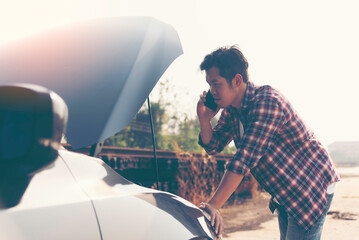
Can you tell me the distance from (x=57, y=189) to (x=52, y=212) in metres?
0.10

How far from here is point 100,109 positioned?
1843mm

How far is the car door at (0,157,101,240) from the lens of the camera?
40.2 inches

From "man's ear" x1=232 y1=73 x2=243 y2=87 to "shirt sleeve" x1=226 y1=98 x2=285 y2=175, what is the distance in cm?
30

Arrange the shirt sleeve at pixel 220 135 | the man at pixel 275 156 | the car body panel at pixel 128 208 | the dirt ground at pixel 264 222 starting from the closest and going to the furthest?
the car body panel at pixel 128 208 < the man at pixel 275 156 < the shirt sleeve at pixel 220 135 < the dirt ground at pixel 264 222

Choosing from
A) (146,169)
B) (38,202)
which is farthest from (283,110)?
(146,169)

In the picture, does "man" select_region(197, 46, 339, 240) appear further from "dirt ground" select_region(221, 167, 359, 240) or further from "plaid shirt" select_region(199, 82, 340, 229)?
"dirt ground" select_region(221, 167, 359, 240)

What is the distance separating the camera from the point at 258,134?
1.91m

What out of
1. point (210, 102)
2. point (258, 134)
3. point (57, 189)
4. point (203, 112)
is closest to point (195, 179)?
point (203, 112)

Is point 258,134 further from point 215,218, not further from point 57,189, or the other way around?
point 57,189

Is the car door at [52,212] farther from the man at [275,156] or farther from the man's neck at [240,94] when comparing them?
the man's neck at [240,94]

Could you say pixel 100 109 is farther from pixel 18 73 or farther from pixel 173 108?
pixel 173 108

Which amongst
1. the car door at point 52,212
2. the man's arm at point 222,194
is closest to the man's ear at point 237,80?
the man's arm at point 222,194

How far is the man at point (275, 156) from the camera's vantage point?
6.20 feet

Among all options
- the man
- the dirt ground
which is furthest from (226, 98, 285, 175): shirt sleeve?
the dirt ground
